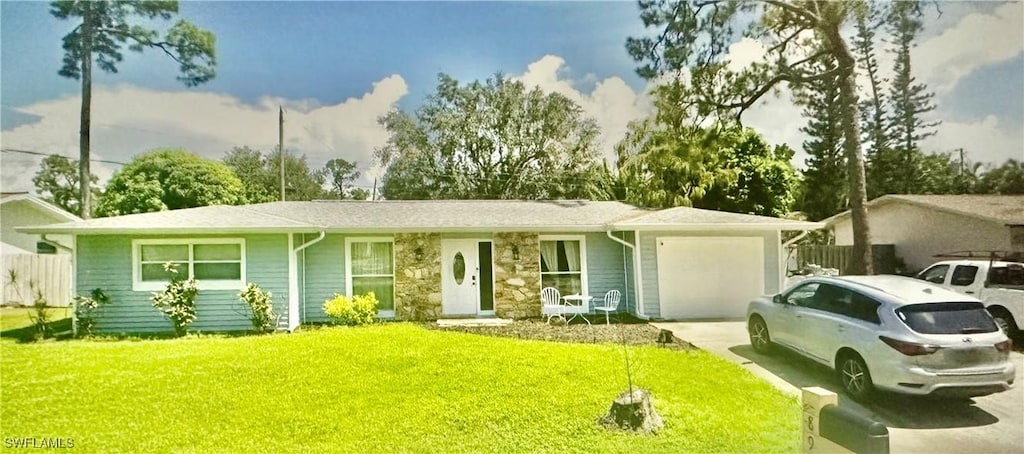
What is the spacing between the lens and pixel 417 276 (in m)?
6.13

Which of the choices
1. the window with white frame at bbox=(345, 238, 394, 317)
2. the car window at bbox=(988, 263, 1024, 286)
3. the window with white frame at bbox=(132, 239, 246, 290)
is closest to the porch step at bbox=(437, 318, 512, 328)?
the window with white frame at bbox=(345, 238, 394, 317)

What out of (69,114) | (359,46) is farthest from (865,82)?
(69,114)

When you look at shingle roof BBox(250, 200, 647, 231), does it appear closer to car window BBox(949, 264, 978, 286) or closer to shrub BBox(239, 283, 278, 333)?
shrub BBox(239, 283, 278, 333)

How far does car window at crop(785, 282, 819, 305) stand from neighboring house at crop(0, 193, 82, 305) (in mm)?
4923

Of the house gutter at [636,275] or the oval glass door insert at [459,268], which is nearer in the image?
the house gutter at [636,275]

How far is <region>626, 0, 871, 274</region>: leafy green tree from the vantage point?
3.13m

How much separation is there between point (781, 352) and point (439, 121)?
106 inches

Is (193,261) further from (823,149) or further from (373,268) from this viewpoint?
(823,149)

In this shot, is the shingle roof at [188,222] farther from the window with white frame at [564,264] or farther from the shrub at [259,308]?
the window with white frame at [564,264]

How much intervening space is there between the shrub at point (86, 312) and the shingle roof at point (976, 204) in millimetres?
5491

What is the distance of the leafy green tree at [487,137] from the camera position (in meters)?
3.72

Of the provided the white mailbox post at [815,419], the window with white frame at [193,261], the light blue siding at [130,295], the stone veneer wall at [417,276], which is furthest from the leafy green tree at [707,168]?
the window with white frame at [193,261]

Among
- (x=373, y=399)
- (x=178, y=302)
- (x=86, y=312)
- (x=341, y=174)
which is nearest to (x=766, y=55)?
(x=341, y=174)

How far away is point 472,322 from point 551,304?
999mm
